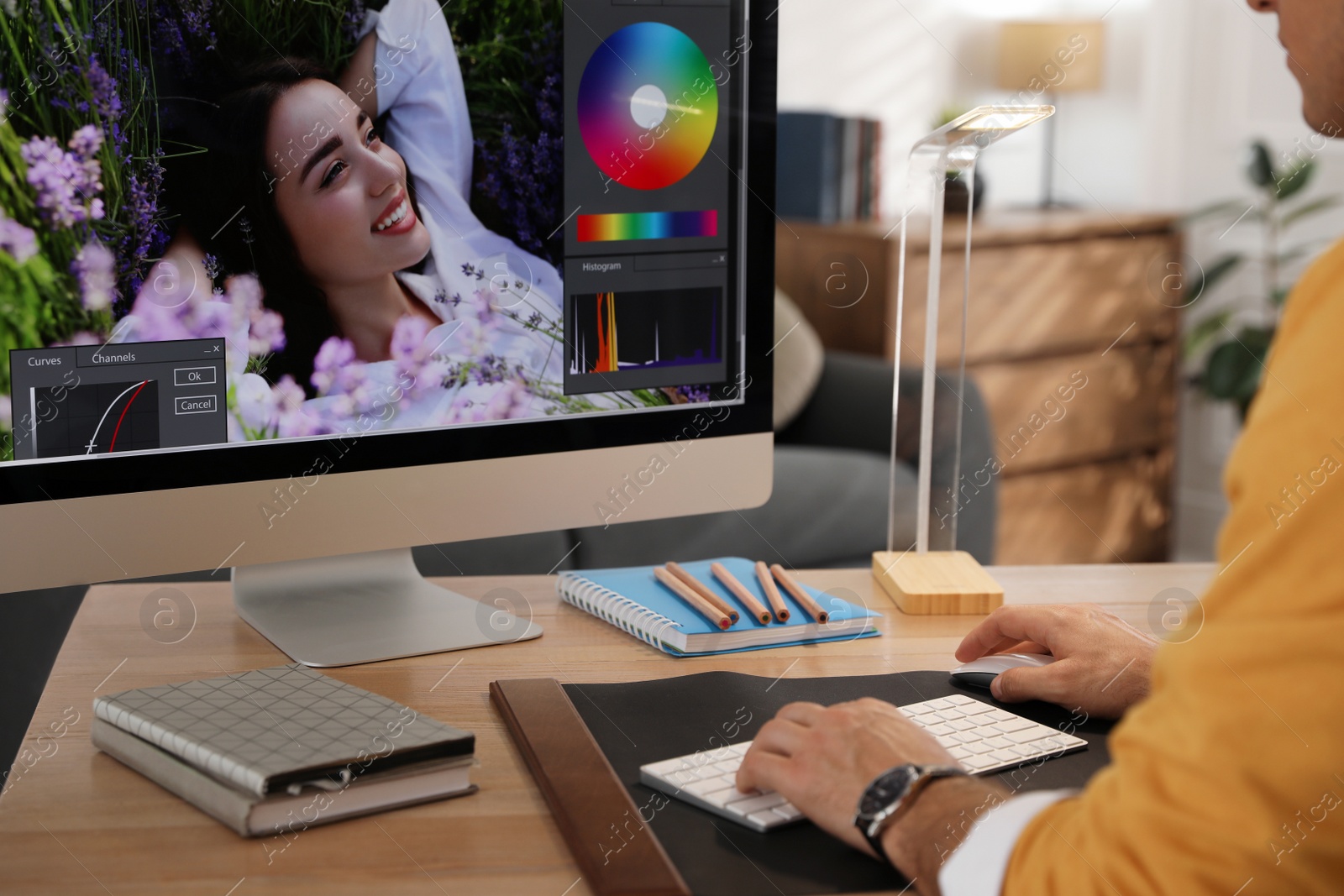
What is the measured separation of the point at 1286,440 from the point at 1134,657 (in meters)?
0.44

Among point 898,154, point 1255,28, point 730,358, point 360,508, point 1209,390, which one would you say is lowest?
point 1209,390

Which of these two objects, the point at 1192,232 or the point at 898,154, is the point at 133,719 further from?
the point at 1192,232

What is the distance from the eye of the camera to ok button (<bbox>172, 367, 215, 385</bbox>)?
0.92 meters

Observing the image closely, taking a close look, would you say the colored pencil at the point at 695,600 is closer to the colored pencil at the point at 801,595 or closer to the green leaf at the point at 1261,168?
the colored pencil at the point at 801,595

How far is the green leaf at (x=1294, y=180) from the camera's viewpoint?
346 centimetres

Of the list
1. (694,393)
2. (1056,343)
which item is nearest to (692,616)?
(694,393)

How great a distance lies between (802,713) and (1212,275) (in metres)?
3.32

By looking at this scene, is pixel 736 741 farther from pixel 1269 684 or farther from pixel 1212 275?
pixel 1212 275

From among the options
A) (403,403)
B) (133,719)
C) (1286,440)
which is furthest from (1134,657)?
(133,719)

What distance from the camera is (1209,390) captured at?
3.56 metres

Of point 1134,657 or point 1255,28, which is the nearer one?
point 1134,657

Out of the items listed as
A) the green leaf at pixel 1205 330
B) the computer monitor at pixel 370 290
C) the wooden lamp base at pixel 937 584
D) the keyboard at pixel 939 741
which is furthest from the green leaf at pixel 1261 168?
the keyboard at pixel 939 741

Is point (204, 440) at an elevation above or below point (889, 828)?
above

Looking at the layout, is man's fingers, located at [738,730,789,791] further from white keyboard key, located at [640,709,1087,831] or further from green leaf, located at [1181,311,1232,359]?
green leaf, located at [1181,311,1232,359]
